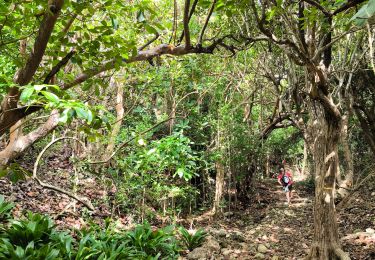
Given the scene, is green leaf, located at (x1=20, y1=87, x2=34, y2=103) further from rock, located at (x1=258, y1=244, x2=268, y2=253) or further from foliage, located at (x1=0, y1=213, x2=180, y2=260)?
rock, located at (x1=258, y1=244, x2=268, y2=253)

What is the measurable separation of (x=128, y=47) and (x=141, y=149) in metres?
4.98

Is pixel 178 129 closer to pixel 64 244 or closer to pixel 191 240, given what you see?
pixel 191 240

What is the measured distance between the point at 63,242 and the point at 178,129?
5.37 metres

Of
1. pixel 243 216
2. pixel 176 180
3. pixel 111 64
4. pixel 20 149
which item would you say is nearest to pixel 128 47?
pixel 111 64

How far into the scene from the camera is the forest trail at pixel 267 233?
7.21 meters

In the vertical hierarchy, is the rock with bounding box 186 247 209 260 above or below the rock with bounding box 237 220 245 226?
above

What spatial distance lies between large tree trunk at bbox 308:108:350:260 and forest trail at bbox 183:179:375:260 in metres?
1.46

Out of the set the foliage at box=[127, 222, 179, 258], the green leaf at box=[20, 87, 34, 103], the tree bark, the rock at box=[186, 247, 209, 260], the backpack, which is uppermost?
the green leaf at box=[20, 87, 34, 103]

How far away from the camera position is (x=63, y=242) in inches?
199

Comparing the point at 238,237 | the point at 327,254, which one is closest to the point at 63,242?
the point at 327,254

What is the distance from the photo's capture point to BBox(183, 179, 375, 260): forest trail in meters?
7.21

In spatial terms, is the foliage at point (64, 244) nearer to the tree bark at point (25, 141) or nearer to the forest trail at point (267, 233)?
the forest trail at point (267, 233)

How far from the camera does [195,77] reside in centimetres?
935

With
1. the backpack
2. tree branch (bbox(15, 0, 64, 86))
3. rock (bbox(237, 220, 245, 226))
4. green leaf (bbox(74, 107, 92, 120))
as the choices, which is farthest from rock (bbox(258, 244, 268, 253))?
green leaf (bbox(74, 107, 92, 120))
